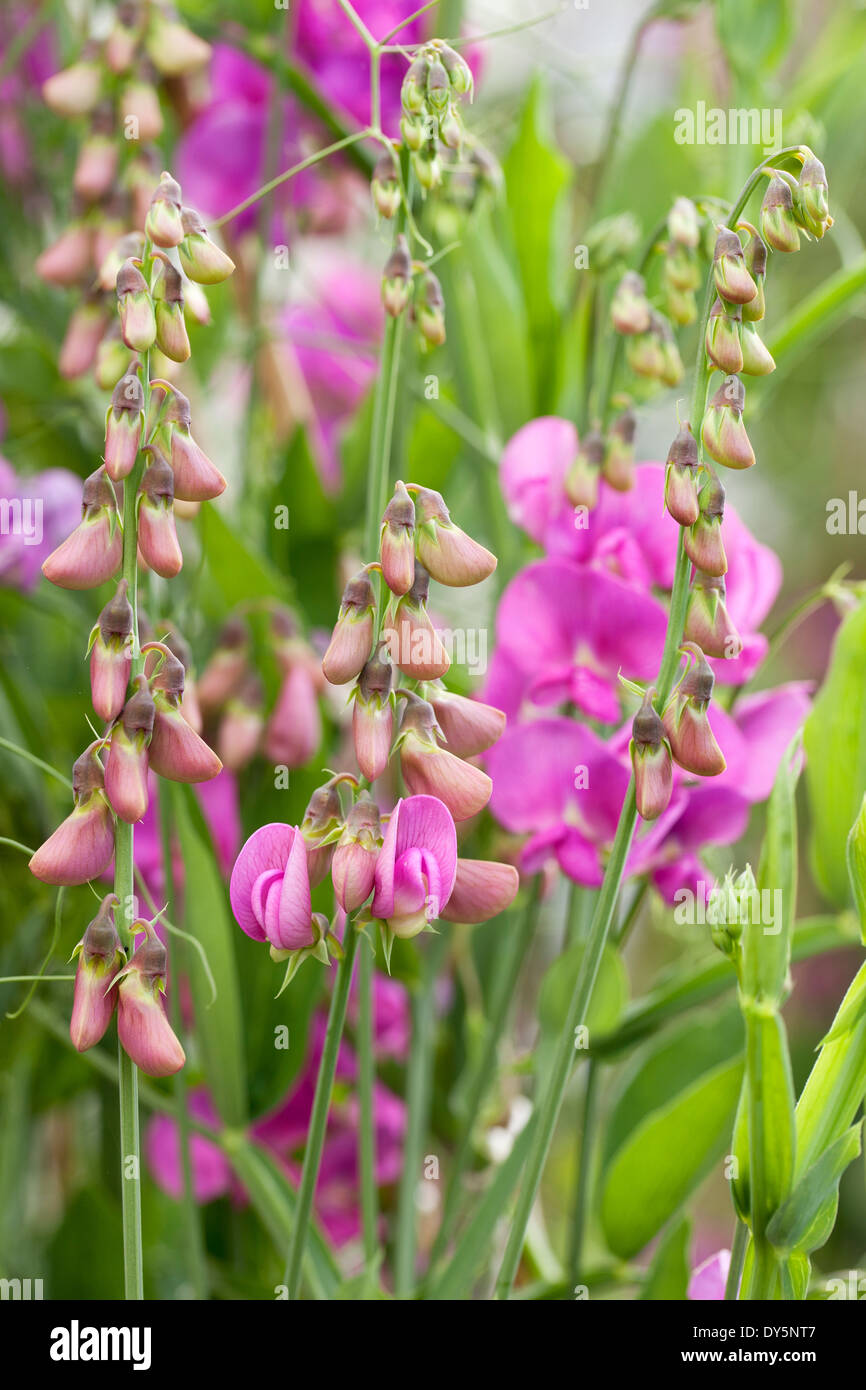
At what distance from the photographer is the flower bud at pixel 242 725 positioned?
0.46 m

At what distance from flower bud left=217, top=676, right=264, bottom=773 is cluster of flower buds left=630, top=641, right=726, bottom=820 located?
0.20 meters

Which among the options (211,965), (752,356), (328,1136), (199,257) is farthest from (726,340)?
(328,1136)

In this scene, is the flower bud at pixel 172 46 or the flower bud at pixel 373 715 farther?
the flower bud at pixel 172 46

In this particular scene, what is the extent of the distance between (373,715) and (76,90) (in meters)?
0.30

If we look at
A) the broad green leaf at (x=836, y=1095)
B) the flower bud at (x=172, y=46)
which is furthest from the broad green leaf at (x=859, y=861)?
the flower bud at (x=172, y=46)

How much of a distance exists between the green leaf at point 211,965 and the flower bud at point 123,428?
0.15 metres

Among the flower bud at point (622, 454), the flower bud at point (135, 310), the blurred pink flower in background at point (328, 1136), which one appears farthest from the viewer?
the blurred pink flower in background at point (328, 1136)

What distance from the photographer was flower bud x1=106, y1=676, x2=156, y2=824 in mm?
265

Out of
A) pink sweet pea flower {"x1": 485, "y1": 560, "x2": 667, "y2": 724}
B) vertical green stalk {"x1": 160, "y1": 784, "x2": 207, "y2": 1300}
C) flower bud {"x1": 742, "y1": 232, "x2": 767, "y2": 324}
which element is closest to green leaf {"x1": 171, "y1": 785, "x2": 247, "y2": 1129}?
vertical green stalk {"x1": 160, "y1": 784, "x2": 207, "y2": 1300}

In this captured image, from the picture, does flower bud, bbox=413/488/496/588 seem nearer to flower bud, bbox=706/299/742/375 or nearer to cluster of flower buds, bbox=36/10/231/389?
flower bud, bbox=706/299/742/375

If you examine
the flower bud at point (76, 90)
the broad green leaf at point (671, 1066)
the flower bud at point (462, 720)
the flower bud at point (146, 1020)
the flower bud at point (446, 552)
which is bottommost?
the flower bud at point (146, 1020)

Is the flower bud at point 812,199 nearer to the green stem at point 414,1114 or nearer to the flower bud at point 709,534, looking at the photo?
the flower bud at point 709,534

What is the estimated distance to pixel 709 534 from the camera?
0.28 metres

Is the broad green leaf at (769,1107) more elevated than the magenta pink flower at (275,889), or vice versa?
the magenta pink flower at (275,889)
